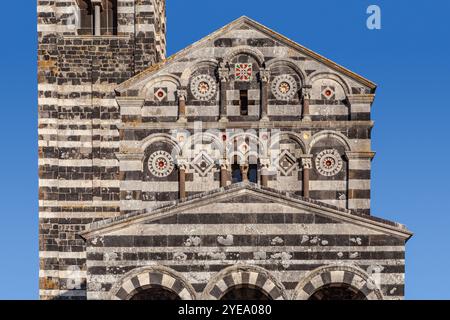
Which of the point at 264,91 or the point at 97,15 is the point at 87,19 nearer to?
the point at 97,15

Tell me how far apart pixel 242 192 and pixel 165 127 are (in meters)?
8.01

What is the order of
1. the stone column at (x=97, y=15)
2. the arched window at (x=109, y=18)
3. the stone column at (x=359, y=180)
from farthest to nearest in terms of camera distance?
1. the arched window at (x=109, y=18)
2. the stone column at (x=97, y=15)
3. the stone column at (x=359, y=180)

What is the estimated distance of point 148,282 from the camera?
31625 mm

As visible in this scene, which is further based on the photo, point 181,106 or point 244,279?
point 181,106

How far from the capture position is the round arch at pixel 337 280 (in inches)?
1242

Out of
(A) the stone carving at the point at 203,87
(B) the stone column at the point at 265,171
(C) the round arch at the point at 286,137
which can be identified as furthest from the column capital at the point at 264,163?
(A) the stone carving at the point at 203,87

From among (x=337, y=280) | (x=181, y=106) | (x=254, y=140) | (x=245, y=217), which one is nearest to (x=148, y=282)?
(x=245, y=217)

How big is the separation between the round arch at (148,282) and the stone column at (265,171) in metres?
8.21

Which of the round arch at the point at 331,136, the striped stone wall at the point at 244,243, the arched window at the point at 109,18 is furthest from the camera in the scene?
the arched window at the point at 109,18

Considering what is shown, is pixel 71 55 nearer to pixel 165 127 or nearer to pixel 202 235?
pixel 165 127

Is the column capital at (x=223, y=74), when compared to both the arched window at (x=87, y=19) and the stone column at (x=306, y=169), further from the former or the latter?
the arched window at (x=87, y=19)

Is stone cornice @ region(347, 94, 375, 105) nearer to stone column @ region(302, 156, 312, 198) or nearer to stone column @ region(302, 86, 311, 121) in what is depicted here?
stone column @ region(302, 86, 311, 121)

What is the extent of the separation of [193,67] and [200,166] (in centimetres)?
325
